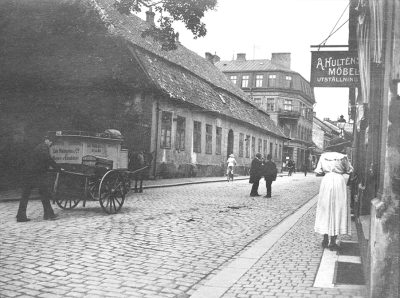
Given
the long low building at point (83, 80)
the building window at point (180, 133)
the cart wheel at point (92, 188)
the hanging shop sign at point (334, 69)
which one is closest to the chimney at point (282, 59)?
the building window at point (180, 133)

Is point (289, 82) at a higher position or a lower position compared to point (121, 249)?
higher

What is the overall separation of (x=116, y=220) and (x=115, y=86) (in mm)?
12923

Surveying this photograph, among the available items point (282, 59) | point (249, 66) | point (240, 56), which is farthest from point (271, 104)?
point (240, 56)

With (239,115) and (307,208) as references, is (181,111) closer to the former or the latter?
(239,115)

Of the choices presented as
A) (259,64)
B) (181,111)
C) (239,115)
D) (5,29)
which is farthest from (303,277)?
(259,64)

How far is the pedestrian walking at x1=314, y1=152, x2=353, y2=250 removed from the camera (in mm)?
6113

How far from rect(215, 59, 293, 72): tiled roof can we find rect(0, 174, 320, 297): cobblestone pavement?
2033 inches

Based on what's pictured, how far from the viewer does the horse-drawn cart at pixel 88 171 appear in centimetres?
930

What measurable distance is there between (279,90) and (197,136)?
34627 millimetres

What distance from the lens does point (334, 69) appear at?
8.59 meters

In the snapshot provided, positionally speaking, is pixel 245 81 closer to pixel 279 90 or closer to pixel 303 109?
pixel 279 90

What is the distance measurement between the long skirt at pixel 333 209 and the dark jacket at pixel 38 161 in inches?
206

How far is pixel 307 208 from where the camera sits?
11984 mm

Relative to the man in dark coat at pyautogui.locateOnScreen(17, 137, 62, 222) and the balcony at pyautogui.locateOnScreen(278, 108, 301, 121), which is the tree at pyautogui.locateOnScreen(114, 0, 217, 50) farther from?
the balcony at pyautogui.locateOnScreen(278, 108, 301, 121)
